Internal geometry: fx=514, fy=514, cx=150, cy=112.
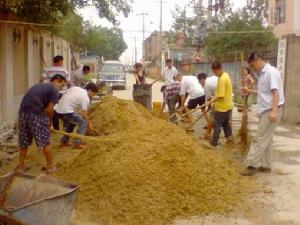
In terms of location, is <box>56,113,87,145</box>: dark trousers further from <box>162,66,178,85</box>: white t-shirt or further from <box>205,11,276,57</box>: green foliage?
<box>205,11,276,57</box>: green foliage

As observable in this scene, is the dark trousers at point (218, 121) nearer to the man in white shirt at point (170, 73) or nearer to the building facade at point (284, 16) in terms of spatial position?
the man in white shirt at point (170, 73)

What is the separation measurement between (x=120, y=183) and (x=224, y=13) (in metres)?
35.8

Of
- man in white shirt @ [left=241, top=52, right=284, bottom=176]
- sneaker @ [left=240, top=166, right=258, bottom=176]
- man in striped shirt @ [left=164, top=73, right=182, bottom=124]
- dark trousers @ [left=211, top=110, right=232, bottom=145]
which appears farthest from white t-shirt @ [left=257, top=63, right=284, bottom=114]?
man in striped shirt @ [left=164, top=73, right=182, bottom=124]

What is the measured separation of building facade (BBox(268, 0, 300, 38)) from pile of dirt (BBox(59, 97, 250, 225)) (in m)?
26.7

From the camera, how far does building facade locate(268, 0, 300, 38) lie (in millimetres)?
34125

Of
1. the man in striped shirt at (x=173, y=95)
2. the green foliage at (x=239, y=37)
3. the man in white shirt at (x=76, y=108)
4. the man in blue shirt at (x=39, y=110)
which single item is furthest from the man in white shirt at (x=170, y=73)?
the green foliage at (x=239, y=37)

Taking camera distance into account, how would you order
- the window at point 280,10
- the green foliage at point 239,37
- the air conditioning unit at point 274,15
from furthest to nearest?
1. the air conditioning unit at point 274,15
2. the window at point 280,10
3. the green foliage at point 239,37

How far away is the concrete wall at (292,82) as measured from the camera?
13.6 meters

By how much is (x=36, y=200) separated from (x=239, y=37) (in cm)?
2950

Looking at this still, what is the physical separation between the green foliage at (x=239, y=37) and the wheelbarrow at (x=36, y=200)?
2744cm

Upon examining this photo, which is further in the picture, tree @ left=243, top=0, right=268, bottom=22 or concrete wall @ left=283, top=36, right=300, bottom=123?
tree @ left=243, top=0, right=268, bottom=22

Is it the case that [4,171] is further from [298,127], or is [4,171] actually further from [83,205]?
[298,127]

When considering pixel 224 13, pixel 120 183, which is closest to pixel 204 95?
pixel 120 183

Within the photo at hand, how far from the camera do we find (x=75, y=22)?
76.2ft
